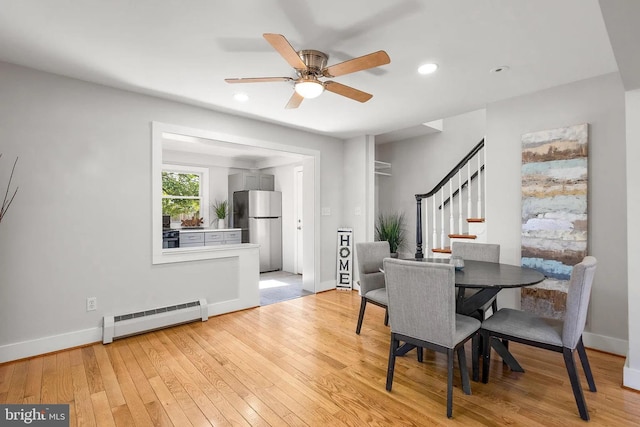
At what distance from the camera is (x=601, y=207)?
2.76 meters

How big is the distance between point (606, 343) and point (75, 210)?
15.8 feet

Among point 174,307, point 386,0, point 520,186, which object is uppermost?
point 386,0

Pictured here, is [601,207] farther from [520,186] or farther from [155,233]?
[155,233]

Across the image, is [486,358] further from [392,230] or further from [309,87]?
[392,230]

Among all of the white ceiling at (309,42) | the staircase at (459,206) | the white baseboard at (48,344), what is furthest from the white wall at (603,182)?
the white baseboard at (48,344)

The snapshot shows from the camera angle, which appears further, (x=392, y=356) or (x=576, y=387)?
(x=392, y=356)

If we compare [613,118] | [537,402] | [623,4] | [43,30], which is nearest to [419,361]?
[537,402]

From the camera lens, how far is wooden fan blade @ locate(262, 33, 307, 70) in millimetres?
1694

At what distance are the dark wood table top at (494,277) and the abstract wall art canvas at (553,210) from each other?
693mm

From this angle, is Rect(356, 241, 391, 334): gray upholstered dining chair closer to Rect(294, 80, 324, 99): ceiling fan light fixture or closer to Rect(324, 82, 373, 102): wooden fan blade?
Rect(324, 82, 373, 102): wooden fan blade

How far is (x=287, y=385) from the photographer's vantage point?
2211mm

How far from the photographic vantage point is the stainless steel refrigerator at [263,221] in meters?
6.25

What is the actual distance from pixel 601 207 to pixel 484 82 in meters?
1.50

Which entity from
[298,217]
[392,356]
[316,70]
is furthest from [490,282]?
[298,217]
